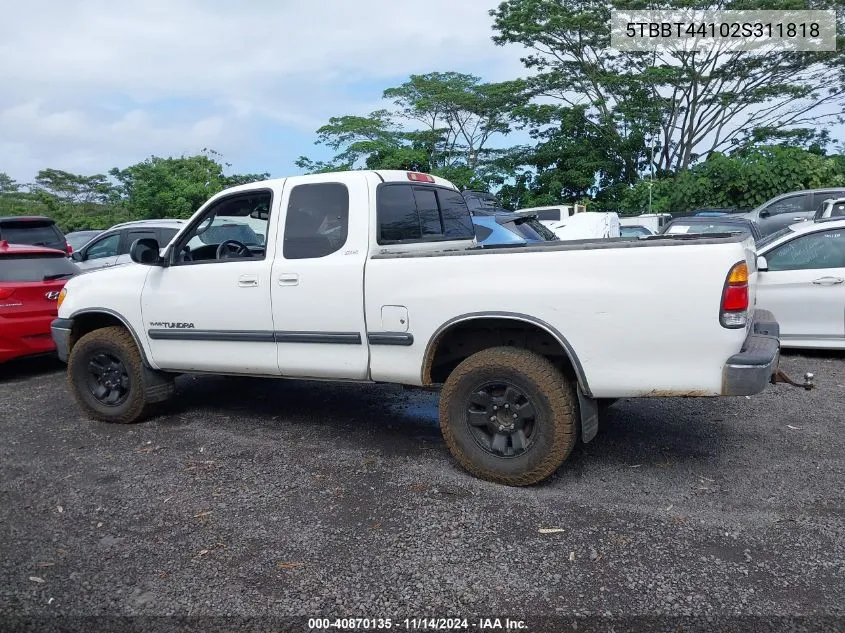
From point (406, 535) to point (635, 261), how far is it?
1871 mm

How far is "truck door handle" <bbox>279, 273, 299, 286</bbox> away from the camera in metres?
4.51

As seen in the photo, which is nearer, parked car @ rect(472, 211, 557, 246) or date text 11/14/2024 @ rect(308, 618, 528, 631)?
date text 11/14/2024 @ rect(308, 618, 528, 631)

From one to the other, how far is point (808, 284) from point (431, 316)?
4881mm

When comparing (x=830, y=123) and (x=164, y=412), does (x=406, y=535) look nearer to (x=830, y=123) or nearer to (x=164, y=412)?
(x=164, y=412)

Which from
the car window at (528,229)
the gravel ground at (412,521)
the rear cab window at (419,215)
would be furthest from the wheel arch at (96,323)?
the car window at (528,229)

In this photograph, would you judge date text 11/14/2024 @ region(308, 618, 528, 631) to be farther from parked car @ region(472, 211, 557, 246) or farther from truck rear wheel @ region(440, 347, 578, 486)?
parked car @ region(472, 211, 557, 246)

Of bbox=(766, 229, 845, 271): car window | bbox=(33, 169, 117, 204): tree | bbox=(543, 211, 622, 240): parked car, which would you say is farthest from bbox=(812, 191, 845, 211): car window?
bbox=(33, 169, 117, 204): tree

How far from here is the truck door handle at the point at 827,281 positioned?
680cm

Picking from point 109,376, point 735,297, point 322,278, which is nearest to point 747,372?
point 735,297

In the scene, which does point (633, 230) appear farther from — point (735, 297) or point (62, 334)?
point (62, 334)

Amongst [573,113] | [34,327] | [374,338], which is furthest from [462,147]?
[374,338]

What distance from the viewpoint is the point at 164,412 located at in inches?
229

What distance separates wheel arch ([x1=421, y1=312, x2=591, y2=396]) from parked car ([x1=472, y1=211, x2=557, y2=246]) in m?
4.79

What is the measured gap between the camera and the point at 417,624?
2715 millimetres
